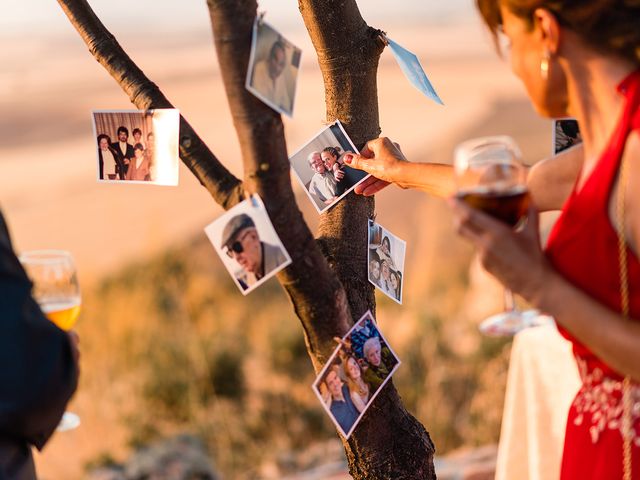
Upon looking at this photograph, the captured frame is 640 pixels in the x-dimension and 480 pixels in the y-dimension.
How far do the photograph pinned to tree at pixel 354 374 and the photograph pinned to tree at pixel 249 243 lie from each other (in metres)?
0.26

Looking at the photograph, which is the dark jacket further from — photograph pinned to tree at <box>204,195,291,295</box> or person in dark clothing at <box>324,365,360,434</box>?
person in dark clothing at <box>324,365,360,434</box>

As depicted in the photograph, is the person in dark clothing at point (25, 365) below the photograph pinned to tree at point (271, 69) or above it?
below

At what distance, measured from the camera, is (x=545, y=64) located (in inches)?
53.9

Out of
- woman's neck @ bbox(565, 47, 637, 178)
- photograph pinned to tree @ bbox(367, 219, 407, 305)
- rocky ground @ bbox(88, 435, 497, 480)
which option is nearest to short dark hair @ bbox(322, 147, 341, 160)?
photograph pinned to tree @ bbox(367, 219, 407, 305)

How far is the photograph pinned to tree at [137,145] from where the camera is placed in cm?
177

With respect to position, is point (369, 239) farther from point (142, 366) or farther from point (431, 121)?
point (431, 121)

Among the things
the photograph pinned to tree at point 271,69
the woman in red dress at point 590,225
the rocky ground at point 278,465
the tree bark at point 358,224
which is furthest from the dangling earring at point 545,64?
the rocky ground at point 278,465

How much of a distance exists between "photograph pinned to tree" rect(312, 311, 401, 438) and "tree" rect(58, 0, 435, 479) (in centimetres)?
3

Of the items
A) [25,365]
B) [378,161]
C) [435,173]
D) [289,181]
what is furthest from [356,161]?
[25,365]

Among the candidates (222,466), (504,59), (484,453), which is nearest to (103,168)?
(504,59)

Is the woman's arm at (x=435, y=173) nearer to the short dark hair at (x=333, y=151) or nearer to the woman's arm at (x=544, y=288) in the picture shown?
the short dark hair at (x=333, y=151)

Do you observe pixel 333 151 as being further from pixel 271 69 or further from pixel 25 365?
pixel 25 365

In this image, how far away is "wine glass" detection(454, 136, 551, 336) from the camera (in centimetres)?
129

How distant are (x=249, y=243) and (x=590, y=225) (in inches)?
25.3
